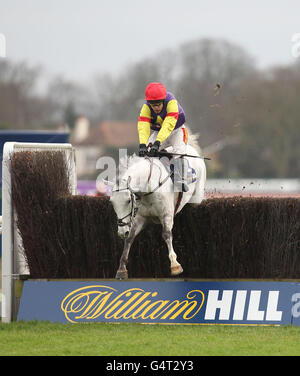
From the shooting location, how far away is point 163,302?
801 cm

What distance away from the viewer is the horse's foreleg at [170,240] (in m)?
7.89

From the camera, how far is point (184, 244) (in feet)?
27.9

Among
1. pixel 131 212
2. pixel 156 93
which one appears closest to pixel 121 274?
pixel 131 212

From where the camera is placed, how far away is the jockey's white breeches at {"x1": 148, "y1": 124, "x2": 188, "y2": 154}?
8773 millimetres

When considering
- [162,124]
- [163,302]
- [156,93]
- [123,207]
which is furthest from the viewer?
[162,124]

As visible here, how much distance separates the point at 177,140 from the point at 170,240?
1.38 meters

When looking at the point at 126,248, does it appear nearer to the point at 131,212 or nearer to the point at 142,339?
the point at 131,212

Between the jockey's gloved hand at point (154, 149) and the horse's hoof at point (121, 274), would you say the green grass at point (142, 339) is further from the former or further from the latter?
the jockey's gloved hand at point (154, 149)

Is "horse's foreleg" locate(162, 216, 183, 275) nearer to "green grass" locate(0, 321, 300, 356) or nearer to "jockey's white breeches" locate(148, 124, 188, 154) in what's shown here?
"green grass" locate(0, 321, 300, 356)

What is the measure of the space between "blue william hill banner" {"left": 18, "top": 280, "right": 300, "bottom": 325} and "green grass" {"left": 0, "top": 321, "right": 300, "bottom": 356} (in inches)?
6.0
